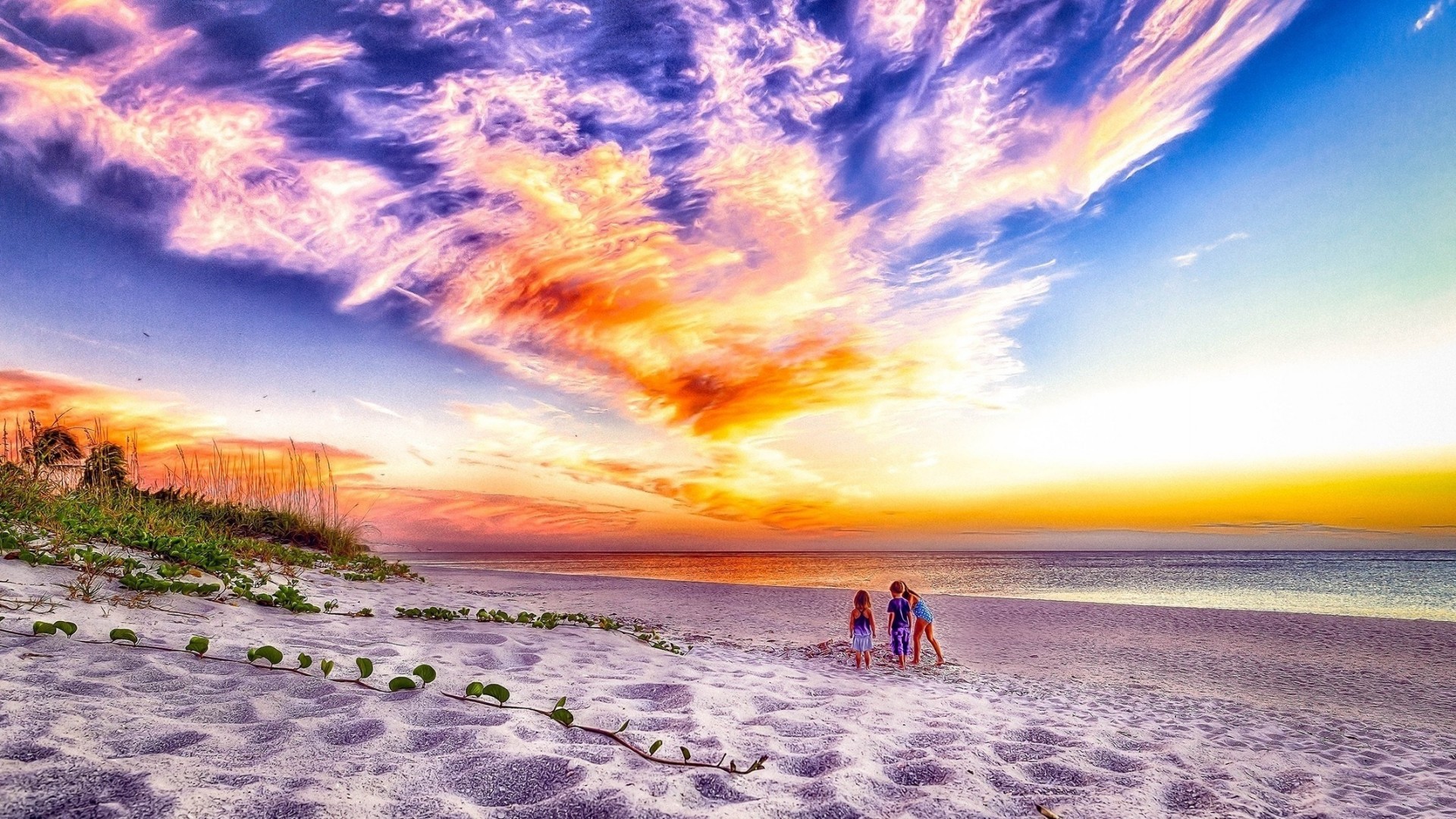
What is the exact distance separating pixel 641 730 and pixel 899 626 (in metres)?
5.56

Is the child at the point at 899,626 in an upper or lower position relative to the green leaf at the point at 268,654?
lower

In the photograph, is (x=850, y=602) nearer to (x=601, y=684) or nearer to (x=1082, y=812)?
(x=601, y=684)

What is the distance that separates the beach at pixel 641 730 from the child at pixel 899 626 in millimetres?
363

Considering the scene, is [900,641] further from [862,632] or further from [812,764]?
[812,764]

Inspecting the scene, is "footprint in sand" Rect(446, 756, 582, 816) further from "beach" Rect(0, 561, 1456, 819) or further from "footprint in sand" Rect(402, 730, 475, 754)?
"footprint in sand" Rect(402, 730, 475, 754)

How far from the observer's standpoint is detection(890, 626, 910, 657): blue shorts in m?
8.28

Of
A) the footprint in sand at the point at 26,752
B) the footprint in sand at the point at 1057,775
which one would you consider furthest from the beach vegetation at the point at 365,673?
the footprint in sand at the point at 1057,775

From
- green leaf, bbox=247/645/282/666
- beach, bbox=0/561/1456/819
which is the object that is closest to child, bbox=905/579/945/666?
beach, bbox=0/561/1456/819

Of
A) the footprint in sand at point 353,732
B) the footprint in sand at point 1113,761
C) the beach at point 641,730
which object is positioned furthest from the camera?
the footprint in sand at point 1113,761

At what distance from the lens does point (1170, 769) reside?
13.0 feet

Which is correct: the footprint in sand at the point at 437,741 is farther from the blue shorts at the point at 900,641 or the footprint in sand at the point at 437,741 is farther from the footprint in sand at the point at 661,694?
the blue shorts at the point at 900,641

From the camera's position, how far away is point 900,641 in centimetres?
830

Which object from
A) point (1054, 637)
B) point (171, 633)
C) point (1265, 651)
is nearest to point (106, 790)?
point (171, 633)

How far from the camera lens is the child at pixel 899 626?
27.2 ft
